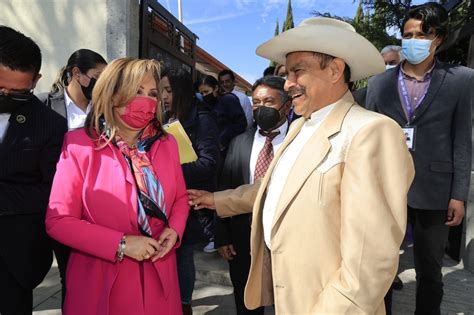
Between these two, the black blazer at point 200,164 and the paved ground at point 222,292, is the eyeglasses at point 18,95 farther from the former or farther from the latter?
the paved ground at point 222,292

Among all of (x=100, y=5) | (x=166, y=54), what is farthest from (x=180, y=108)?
(x=166, y=54)

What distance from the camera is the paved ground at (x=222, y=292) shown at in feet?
10.5

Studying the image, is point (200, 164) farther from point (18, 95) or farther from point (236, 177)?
point (18, 95)

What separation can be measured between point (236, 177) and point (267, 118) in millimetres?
445

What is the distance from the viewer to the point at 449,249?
14.8 feet

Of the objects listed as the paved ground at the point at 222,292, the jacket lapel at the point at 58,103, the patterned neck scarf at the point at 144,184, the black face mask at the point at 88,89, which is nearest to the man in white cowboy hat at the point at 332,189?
the patterned neck scarf at the point at 144,184

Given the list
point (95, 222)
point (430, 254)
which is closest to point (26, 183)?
point (95, 222)

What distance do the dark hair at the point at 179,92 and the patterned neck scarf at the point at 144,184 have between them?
92 centimetres

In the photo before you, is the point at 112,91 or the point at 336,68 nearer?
the point at 336,68

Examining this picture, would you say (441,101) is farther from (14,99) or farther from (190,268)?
(14,99)

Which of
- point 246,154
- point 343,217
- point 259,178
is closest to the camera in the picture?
point 343,217

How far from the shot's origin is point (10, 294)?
1.79 m

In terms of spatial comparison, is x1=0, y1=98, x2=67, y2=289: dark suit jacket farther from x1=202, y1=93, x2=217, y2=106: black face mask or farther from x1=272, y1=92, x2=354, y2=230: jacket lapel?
x1=202, y1=93, x2=217, y2=106: black face mask

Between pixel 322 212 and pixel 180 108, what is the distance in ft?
5.60
